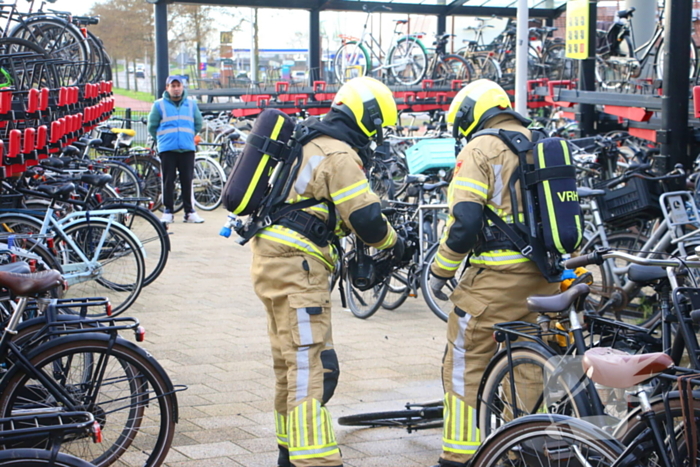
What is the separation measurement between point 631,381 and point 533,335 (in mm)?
1064

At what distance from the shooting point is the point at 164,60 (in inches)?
695

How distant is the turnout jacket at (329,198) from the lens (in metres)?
4.05

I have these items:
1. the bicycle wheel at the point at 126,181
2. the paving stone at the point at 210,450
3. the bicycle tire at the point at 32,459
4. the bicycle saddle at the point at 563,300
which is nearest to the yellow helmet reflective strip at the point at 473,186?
the bicycle saddle at the point at 563,300

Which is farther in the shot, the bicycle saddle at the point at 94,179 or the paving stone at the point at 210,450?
the bicycle saddle at the point at 94,179

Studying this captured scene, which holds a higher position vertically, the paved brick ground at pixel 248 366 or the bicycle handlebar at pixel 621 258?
the bicycle handlebar at pixel 621 258

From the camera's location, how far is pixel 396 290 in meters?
7.95

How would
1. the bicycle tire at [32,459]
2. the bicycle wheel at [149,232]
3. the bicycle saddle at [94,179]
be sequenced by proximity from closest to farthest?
the bicycle tire at [32,459] → the bicycle saddle at [94,179] → the bicycle wheel at [149,232]

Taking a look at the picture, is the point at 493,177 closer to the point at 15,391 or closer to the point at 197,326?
the point at 15,391

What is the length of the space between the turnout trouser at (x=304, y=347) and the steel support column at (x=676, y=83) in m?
4.83

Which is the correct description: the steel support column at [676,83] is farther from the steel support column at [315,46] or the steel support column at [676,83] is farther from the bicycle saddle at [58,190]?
the steel support column at [315,46]

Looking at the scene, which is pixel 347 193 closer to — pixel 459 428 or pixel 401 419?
pixel 459 428

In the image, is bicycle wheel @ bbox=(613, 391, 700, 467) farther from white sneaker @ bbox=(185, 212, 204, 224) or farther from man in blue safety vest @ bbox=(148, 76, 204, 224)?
white sneaker @ bbox=(185, 212, 204, 224)

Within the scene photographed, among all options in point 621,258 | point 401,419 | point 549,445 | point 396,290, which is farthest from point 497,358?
point 396,290

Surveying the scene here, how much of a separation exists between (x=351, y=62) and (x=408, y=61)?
4.70ft
